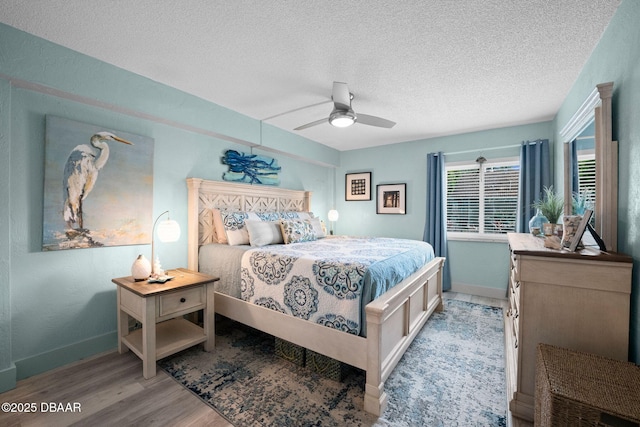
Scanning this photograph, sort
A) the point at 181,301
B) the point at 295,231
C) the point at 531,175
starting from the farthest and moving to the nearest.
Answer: the point at 531,175 < the point at 295,231 < the point at 181,301

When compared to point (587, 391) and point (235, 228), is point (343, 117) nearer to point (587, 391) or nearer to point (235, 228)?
point (235, 228)

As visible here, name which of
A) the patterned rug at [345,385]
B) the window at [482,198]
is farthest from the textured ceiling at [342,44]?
the patterned rug at [345,385]

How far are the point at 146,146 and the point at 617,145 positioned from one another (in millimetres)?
3750

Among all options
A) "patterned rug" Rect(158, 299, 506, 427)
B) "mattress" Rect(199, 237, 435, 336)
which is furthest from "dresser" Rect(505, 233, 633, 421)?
"mattress" Rect(199, 237, 435, 336)

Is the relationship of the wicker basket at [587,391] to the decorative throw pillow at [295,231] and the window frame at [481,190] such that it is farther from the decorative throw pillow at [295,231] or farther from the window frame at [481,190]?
the window frame at [481,190]

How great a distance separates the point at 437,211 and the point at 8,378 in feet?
16.4

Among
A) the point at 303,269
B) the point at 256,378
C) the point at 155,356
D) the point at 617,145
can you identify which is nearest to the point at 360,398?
the point at 256,378

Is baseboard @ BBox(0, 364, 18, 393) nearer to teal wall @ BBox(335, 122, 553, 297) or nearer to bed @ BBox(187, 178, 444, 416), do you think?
bed @ BBox(187, 178, 444, 416)

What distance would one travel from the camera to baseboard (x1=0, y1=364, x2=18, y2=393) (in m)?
1.88

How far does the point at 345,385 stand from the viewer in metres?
2.02

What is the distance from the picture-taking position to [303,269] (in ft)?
7.10

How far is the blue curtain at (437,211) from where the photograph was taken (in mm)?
4336

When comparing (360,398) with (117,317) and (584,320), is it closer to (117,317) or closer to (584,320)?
(584,320)

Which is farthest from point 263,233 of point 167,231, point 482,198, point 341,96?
point 482,198
